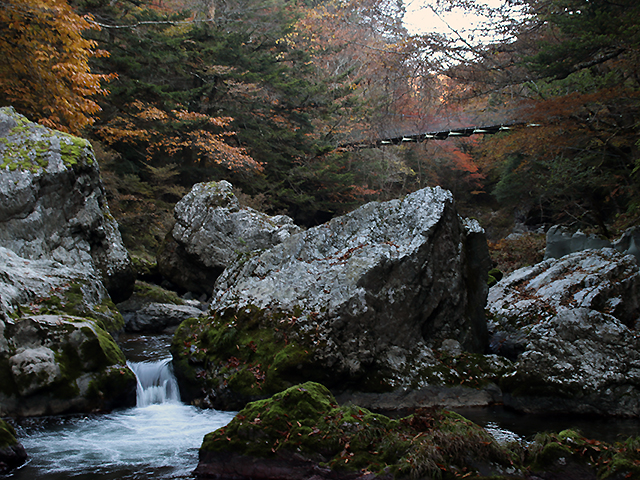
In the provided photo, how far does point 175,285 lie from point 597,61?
37.3 feet

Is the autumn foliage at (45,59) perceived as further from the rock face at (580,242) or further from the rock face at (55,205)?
the rock face at (580,242)

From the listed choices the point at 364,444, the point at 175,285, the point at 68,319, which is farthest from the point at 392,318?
the point at 175,285

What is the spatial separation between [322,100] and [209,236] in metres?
12.2

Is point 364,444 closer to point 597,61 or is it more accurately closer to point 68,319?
point 68,319

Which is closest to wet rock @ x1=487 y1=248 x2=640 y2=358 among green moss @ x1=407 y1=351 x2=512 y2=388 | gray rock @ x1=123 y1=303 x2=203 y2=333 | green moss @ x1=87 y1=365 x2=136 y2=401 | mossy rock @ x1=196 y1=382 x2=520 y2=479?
green moss @ x1=407 y1=351 x2=512 y2=388

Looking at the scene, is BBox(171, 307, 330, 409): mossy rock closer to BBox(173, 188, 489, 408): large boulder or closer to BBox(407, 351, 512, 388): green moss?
BBox(173, 188, 489, 408): large boulder

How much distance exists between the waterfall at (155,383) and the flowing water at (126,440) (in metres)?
0.01

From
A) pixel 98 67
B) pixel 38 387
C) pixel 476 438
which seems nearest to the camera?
pixel 476 438

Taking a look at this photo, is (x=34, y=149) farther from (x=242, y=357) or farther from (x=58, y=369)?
(x=242, y=357)

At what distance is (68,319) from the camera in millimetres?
5785

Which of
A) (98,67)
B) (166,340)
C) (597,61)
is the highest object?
(98,67)

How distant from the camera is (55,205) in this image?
8.47 meters

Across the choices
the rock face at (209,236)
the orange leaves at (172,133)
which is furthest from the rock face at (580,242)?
the orange leaves at (172,133)

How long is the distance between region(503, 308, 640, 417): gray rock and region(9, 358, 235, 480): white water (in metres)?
3.95
